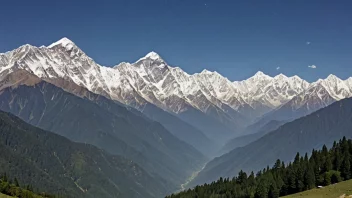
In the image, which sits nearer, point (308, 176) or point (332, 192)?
point (332, 192)

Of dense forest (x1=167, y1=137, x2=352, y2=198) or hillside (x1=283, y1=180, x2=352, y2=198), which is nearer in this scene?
hillside (x1=283, y1=180, x2=352, y2=198)

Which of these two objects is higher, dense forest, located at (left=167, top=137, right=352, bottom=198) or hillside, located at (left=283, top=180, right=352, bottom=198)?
dense forest, located at (left=167, top=137, right=352, bottom=198)

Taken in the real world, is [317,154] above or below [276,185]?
above

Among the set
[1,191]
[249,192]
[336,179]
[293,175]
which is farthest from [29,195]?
[336,179]

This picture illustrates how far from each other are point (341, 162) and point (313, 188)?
18.7 m

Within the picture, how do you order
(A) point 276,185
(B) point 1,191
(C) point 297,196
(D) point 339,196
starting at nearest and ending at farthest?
(D) point 339,196 → (C) point 297,196 → (A) point 276,185 → (B) point 1,191

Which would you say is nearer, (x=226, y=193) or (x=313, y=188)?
(x=313, y=188)

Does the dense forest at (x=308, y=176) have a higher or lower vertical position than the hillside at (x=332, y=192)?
higher

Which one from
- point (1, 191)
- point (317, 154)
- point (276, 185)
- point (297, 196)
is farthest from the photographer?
point (1, 191)

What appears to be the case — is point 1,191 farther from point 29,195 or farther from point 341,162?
point 341,162

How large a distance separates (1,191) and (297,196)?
390 ft

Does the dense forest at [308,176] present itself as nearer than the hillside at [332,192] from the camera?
No

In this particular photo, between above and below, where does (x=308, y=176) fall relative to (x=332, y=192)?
above

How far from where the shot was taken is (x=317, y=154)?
176m
